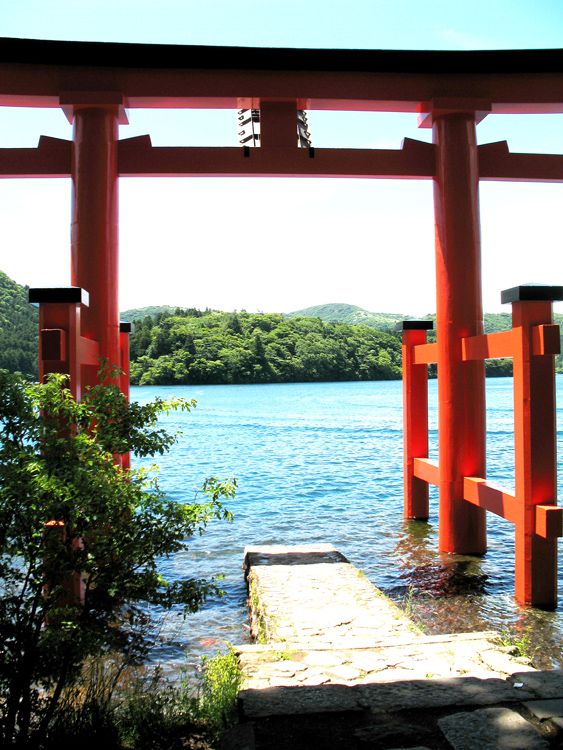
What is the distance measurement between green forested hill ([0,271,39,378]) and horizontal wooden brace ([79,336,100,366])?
21.3 meters

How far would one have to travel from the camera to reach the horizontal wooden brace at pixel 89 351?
15.6 feet

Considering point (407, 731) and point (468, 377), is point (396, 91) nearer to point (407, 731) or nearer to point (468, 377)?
point (468, 377)

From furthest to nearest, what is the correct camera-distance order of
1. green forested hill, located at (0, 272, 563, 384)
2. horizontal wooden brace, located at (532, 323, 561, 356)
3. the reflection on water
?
1. green forested hill, located at (0, 272, 563, 384)
2. horizontal wooden brace, located at (532, 323, 561, 356)
3. the reflection on water

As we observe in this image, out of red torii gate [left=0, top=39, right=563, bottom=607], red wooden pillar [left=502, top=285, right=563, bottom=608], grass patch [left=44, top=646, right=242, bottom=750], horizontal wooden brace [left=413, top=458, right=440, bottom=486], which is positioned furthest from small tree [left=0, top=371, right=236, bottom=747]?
horizontal wooden brace [left=413, top=458, right=440, bottom=486]

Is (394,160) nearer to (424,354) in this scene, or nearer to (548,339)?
(424,354)

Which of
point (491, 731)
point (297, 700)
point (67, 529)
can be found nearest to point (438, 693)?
point (491, 731)

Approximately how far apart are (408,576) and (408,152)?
149 inches

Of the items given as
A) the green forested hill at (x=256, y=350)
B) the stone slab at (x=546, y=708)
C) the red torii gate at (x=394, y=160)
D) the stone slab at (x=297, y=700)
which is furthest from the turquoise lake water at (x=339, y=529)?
the green forested hill at (x=256, y=350)

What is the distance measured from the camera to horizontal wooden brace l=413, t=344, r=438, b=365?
276 inches

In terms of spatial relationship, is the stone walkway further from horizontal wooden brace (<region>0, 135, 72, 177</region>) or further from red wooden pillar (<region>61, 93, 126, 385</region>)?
horizontal wooden brace (<region>0, 135, 72, 177</region>)

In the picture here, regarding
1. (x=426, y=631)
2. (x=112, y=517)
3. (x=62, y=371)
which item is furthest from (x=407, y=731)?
(x=62, y=371)

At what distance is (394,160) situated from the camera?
6113 millimetres

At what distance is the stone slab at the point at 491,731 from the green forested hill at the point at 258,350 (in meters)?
52.9

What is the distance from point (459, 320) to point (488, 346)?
1.96ft
